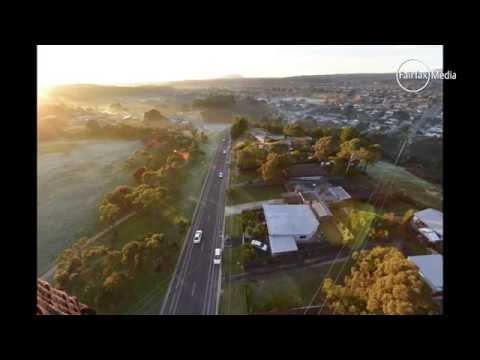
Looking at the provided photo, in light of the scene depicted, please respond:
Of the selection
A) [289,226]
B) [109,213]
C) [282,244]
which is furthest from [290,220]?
[109,213]

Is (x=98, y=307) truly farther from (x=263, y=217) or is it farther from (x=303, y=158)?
(x=303, y=158)

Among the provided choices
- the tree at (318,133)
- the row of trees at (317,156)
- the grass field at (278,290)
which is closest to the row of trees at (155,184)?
the grass field at (278,290)

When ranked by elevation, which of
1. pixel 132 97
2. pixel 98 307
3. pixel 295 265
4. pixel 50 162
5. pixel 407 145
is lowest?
pixel 98 307

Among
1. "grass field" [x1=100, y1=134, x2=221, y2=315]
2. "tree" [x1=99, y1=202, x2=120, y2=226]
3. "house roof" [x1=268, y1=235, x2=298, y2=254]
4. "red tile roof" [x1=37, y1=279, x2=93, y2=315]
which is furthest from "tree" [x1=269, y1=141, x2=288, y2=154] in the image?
"red tile roof" [x1=37, y1=279, x2=93, y2=315]

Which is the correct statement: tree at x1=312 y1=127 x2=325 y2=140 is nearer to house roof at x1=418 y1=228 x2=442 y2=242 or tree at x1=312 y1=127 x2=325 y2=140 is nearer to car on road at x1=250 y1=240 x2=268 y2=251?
house roof at x1=418 y1=228 x2=442 y2=242

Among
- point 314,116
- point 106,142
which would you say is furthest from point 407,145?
point 106,142

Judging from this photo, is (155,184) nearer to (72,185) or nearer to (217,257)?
(72,185)
